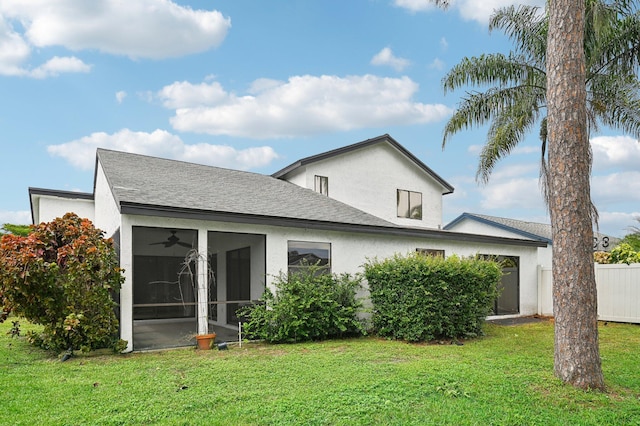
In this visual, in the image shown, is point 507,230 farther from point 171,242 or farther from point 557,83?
point 557,83

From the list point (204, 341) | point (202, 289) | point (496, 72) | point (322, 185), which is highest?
point (496, 72)

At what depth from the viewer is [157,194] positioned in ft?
32.2

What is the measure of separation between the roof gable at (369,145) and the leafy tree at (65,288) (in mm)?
9072

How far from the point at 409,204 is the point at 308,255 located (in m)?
9.49

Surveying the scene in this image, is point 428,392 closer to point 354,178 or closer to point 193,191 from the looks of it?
point 193,191

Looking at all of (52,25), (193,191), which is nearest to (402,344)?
(193,191)

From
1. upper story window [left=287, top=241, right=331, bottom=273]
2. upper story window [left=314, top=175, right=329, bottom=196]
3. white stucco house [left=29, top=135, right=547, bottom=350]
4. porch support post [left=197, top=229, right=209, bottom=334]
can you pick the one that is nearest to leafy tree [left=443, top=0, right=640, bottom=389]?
white stucco house [left=29, top=135, right=547, bottom=350]

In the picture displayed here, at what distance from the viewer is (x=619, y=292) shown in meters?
13.8

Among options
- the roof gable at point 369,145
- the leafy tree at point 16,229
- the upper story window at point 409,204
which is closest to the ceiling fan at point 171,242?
the roof gable at point 369,145

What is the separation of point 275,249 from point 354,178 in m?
8.05

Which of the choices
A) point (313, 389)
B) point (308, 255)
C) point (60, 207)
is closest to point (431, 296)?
point (308, 255)

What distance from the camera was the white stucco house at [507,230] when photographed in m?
21.0

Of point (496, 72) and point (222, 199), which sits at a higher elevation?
point (496, 72)

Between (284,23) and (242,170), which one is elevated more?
(284,23)
